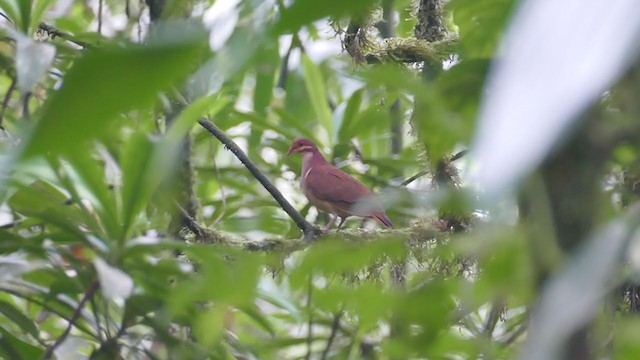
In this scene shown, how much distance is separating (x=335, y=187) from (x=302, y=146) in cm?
17

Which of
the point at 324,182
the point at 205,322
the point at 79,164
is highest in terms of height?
the point at 324,182

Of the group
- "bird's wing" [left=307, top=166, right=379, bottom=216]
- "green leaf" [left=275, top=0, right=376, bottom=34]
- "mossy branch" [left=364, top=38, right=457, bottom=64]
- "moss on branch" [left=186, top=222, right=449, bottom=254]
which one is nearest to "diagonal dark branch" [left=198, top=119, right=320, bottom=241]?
"moss on branch" [left=186, top=222, right=449, bottom=254]

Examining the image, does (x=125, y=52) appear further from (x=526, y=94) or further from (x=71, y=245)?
(x=71, y=245)

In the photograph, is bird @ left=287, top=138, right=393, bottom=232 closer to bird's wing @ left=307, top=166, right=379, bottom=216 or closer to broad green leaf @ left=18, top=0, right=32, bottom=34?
bird's wing @ left=307, top=166, right=379, bottom=216

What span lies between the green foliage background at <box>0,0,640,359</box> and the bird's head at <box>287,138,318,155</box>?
0.04 meters

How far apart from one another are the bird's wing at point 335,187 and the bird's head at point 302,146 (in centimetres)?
6

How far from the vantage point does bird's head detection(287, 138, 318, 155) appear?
2.44 metres

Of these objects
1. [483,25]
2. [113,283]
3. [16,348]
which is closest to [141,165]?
[113,283]

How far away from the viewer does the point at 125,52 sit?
229 millimetres

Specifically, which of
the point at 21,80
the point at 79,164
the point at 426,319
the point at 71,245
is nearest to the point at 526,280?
the point at 426,319

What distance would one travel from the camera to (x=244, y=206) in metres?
2.27

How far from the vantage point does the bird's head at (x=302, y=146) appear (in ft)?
7.99

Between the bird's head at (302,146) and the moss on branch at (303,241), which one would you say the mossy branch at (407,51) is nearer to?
the moss on branch at (303,241)

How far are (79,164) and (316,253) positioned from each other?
1.02 meters
